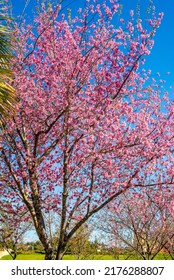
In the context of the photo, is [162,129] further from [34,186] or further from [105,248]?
[105,248]

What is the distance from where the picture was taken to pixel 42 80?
10.8 meters

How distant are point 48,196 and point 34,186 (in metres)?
0.84

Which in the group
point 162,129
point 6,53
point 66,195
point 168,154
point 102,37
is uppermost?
point 102,37

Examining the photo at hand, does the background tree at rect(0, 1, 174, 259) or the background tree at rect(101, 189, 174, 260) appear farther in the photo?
the background tree at rect(101, 189, 174, 260)

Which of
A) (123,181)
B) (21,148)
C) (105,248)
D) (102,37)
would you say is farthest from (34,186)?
(105,248)

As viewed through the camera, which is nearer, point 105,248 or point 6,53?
point 6,53

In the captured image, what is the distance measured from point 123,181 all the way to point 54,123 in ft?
8.19

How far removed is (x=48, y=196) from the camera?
11109 mm

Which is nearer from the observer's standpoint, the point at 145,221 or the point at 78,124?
the point at 78,124

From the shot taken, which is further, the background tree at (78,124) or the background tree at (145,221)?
the background tree at (145,221)
